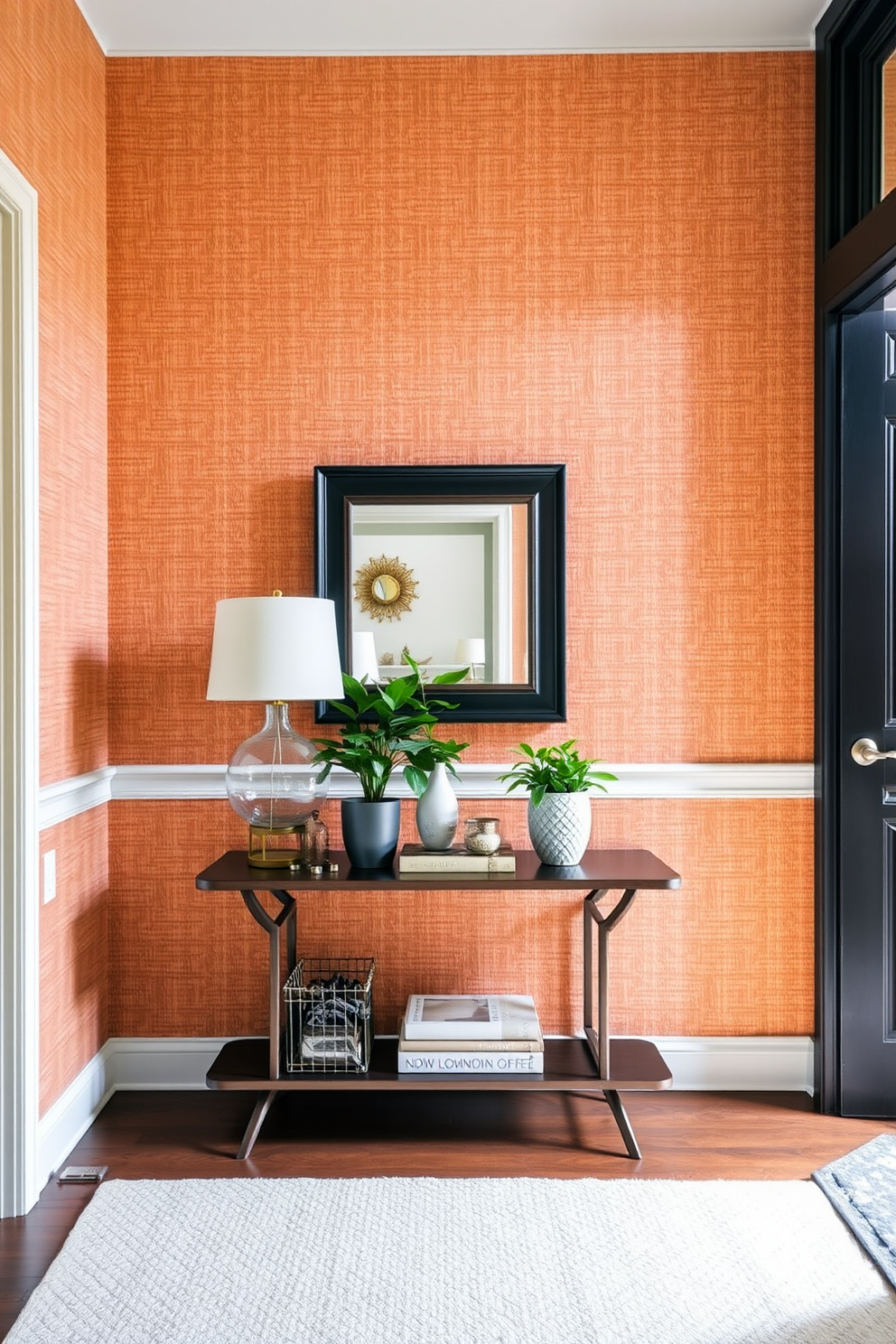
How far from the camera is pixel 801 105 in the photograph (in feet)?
8.97

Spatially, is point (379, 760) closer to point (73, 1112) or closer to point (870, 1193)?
point (73, 1112)

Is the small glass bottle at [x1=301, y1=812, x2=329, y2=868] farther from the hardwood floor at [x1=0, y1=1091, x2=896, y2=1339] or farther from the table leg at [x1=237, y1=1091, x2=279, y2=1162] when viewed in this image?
the hardwood floor at [x1=0, y1=1091, x2=896, y2=1339]

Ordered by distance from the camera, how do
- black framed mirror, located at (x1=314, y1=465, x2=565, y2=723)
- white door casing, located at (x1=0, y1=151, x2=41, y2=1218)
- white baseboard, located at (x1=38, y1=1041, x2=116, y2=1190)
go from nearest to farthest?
white door casing, located at (x1=0, y1=151, x2=41, y2=1218) → white baseboard, located at (x1=38, y1=1041, x2=116, y2=1190) → black framed mirror, located at (x1=314, y1=465, x2=565, y2=723)

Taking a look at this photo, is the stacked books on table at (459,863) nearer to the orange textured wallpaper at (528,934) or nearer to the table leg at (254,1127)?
the orange textured wallpaper at (528,934)

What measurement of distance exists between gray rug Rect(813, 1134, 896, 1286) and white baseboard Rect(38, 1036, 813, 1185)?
12.6 inches

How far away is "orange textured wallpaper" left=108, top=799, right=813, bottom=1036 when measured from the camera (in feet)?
9.09

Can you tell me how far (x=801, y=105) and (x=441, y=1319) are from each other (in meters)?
3.06

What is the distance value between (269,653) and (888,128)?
2063 mm

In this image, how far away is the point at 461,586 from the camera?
8.99 ft

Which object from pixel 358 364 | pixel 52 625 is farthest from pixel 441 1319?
pixel 358 364

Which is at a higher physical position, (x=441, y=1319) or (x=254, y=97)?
(x=254, y=97)

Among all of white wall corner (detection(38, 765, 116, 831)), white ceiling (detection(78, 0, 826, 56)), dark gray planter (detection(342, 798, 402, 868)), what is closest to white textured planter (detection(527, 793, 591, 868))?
dark gray planter (detection(342, 798, 402, 868))

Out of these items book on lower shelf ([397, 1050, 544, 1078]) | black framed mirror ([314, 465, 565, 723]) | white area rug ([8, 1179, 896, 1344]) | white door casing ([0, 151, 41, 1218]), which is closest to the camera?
white area rug ([8, 1179, 896, 1344])

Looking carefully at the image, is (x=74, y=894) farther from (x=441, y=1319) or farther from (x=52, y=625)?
(x=441, y=1319)
